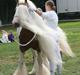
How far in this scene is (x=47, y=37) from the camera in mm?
8078

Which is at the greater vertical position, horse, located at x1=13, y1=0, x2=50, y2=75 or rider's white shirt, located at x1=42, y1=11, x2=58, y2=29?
rider's white shirt, located at x1=42, y1=11, x2=58, y2=29

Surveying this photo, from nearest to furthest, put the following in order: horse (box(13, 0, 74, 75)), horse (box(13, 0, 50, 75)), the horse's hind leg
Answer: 1. horse (box(13, 0, 74, 75))
2. horse (box(13, 0, 50, 75))
3. the horse's hind leg

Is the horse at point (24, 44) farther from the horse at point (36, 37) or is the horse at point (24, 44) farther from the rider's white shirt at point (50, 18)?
the rider's white shirt at point (50, 18)

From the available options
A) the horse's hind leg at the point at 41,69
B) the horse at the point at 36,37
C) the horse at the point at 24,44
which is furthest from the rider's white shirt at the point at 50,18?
the horse's hind leg at the point at 41,69

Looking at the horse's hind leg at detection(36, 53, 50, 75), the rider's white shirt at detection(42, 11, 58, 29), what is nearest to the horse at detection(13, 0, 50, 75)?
the horse's hind leg at detection(36, 53, 50, 75)

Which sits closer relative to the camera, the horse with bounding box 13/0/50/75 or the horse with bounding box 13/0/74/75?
the horse with bounding box 13/0/74/75

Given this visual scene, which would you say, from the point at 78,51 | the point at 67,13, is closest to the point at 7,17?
the point at 67,13

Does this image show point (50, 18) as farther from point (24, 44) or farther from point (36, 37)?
point (24, 44)

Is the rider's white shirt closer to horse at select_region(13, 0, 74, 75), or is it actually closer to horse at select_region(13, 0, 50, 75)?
horse at select_region(13, 0, 74, 75)

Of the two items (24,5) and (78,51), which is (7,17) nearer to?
(78,51)

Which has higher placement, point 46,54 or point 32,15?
point 32,15

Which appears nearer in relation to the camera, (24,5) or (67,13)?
(24,5)

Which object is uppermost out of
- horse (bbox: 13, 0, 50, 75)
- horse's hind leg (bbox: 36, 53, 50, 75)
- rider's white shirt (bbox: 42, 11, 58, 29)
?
rider's white shirt (bbox: 42, 11, 58, 29)

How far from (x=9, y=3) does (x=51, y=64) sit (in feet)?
112
